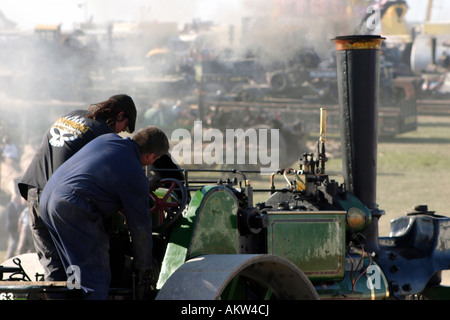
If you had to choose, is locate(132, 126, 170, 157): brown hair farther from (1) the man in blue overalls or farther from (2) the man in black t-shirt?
(2) the man in black t-shirt

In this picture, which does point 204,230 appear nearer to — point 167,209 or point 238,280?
point 167,209

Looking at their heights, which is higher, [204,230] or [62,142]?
[62,142]

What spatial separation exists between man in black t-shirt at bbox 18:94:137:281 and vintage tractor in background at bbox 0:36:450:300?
0.95 feet

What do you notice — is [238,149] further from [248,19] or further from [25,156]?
[248,19]

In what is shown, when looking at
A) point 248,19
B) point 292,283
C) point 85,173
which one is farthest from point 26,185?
point 248,19

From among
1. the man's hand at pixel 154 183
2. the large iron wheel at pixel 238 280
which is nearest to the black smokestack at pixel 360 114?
the large iron wheel at pixel 238 280

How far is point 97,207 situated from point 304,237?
4.79 ft

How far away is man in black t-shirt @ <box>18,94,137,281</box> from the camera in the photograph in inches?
155

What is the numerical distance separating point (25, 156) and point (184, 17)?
17137 millimetres

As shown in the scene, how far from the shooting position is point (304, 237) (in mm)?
4414

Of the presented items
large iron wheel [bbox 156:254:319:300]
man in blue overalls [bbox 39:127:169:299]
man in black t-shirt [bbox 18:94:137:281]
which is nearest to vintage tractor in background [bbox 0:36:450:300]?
large iron wheel [bbox 156:254:319:300]

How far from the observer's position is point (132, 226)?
3.42m

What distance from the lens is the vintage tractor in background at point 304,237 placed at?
3566mm

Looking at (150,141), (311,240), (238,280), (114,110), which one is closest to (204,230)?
(238,280)
